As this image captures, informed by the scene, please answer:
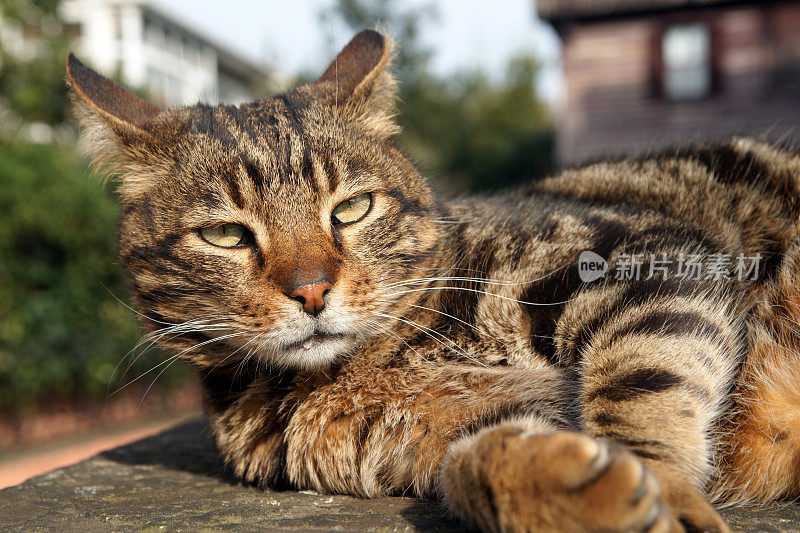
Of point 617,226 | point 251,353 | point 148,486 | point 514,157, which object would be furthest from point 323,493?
point 514,157

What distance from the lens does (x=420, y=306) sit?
6.54ft

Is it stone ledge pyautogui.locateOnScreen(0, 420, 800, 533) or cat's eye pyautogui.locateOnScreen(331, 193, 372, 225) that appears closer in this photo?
stone ledge pyautogui.locateOnScreen(0, 420, 800, 533)

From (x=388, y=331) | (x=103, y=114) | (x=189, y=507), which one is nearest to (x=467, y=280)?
(x=388, y=331)

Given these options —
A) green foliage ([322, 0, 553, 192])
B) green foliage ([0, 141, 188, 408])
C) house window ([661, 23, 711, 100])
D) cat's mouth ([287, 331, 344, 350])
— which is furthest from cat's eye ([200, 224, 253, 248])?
green foliage ([322, 0, 553, 192])

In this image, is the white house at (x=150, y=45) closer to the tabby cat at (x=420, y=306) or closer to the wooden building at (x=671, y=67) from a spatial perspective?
the wooden building at (x=671, y=67)

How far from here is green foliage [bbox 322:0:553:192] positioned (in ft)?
56.0

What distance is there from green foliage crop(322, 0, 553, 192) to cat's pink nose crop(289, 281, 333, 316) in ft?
41.5

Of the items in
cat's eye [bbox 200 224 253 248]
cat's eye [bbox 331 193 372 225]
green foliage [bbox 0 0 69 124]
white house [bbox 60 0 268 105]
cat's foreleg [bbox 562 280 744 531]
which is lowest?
cat's foreleg [bbox 562 280 744 531]

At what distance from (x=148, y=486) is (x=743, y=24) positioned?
406 inches

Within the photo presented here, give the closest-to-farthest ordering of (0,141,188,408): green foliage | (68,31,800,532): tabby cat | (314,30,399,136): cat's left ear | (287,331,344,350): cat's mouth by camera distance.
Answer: (68,31,800,532): tabby cat
(287,331,344,350): cat's mouth
(314,30,399,136): cat's left ear
(0,141,188,408): green foliage

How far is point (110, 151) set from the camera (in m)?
2.23

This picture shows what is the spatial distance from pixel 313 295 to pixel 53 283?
532 cm

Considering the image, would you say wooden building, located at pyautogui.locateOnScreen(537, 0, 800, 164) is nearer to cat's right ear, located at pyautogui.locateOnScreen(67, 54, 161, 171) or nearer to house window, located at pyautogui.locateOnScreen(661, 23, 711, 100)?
house window, located at pyautogui.locateOnScreen(661, 23, 711, 100)

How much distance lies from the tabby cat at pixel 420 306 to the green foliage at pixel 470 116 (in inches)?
480
